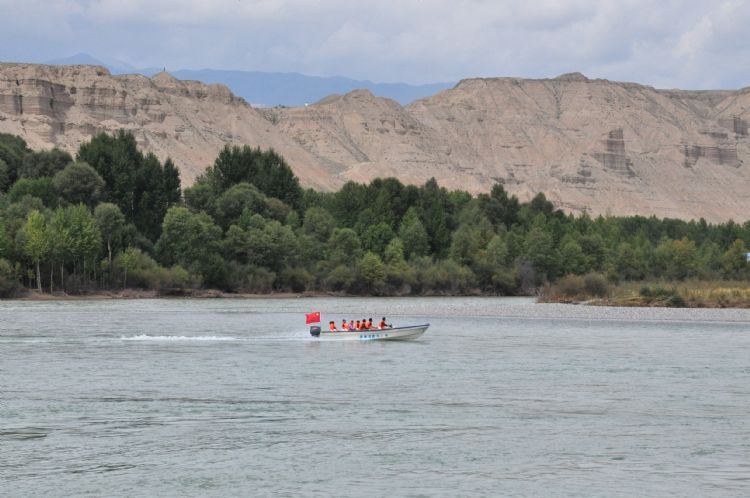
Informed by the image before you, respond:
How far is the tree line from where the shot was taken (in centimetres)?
11762

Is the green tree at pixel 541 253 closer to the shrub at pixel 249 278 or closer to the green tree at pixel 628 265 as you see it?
the green tree at pixel 628 265

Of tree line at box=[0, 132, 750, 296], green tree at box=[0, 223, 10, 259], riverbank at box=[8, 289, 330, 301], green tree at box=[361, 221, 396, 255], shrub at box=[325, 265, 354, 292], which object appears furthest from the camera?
green tree at box=[361, 221, 396, 255]

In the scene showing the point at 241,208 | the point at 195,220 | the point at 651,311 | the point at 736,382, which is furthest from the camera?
the point at 241,208

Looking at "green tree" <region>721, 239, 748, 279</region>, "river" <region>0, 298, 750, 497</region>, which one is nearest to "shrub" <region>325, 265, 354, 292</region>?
"green tree" <region>721, 239, 748, 279</region>

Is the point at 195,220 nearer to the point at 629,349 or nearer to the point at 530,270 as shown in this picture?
the point at 530,270

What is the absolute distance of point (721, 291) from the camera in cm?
9000

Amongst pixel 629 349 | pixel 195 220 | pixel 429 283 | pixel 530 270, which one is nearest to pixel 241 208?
pixel 195 220

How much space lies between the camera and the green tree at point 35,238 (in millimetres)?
108875

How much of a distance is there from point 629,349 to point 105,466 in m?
34.3

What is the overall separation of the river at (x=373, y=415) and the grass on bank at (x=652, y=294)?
22.1m

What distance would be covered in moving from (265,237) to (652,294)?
4987 centimetres

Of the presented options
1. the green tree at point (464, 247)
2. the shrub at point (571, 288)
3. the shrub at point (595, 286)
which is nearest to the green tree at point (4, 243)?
the shrub at point (571, 288)

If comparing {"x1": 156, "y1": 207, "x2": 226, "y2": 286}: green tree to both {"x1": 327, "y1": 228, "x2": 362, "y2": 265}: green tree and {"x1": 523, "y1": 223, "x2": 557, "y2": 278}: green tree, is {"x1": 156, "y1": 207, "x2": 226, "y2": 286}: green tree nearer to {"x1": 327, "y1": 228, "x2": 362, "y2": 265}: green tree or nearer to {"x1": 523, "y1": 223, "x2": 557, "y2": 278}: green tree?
{"x1": 327, "y1": 228, "x2": 362, "y2": 265}: green tree

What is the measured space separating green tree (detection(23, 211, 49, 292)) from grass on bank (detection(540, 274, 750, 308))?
45756mm
